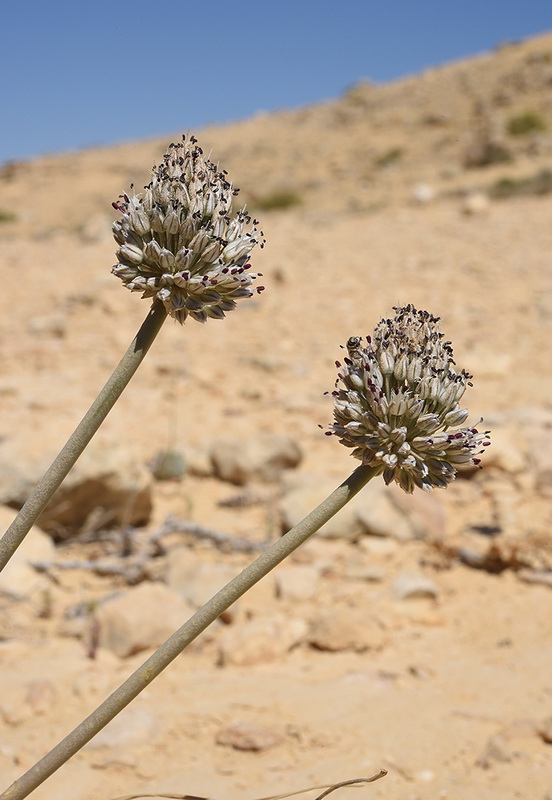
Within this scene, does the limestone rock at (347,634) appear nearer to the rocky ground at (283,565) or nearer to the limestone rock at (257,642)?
the rocky ground at (283,565)

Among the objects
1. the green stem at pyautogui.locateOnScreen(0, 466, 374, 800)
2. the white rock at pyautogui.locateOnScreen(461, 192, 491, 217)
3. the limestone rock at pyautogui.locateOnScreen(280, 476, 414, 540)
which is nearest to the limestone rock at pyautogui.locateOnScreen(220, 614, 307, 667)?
the limestone rock at pyautogui.locateOnScreen(280, 476, 414, 540)

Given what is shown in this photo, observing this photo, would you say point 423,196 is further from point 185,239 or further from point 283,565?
point 185,239

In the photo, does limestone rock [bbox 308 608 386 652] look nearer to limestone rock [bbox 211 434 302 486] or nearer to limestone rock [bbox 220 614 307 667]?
limestone rock [bbox 220 614 307 667]

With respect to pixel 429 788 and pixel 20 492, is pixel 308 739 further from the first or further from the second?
pixel 20 492

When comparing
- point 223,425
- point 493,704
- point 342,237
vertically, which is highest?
point 342,237

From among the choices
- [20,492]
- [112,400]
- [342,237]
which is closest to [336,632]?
[20,492]

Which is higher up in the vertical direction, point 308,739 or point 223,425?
point 223,425

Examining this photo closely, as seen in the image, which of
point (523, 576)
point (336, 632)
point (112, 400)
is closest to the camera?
point (112, 400)
